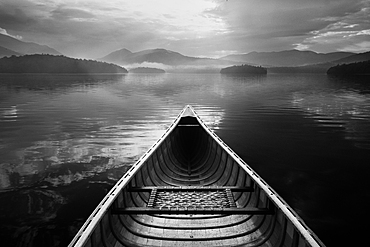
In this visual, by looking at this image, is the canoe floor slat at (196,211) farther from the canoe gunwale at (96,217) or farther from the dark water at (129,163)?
the dark water at (129,163)

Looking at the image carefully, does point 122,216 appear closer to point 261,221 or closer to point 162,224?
point 162,224

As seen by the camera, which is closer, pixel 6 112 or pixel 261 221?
pixel 261 221

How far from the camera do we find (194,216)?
674 centimetres

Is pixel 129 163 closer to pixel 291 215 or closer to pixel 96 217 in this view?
pixel 96 217

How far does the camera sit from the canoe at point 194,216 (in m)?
4.94

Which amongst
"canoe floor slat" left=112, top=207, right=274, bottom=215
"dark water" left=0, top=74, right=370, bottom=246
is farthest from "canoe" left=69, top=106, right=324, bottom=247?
"dark water" left=0, top=74, right=370, bottom=246

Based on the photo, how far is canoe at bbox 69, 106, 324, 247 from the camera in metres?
4.94

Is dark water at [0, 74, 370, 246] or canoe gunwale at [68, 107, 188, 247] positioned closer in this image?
canoe gunwale at [68, 107, 188, 247]

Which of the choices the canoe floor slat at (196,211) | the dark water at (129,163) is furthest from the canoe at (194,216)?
the dark water at (129,163)

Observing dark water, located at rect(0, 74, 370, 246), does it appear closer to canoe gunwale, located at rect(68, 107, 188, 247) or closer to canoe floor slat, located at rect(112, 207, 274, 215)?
canoe gunwale, located at rect(68, 107, 188, 247)

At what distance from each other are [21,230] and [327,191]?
10.3m

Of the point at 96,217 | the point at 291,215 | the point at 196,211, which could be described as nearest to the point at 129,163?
the point at 196,211

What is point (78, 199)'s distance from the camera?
991cm

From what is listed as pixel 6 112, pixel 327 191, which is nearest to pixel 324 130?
pixel 327 191
